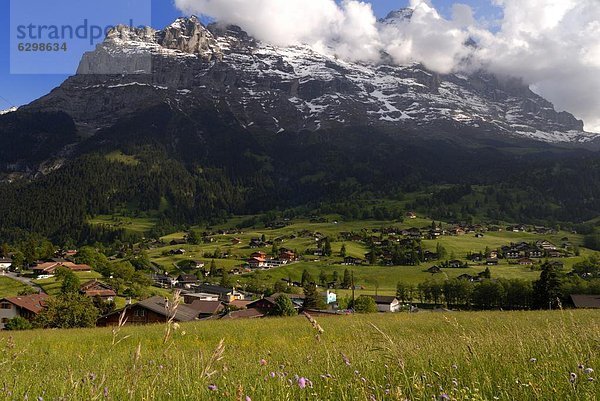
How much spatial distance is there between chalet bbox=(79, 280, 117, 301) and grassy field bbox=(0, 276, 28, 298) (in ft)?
35.8

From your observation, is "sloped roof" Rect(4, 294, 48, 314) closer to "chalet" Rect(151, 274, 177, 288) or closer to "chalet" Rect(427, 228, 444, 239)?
"chalet" Rect(151, 274, 177, 288)

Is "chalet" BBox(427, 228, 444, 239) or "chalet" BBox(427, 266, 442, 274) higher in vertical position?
"chalet" BBox(427, 228, 444, 239)

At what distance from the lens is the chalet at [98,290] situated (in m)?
84.7

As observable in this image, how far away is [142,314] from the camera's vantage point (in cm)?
5272

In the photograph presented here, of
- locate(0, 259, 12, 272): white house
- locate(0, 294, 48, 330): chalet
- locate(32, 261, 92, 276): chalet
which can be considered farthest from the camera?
locate(0, 259, 12, 272): white house

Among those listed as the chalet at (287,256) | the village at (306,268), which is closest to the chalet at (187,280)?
the village at (306,268)

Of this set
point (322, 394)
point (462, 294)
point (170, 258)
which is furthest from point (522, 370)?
point (170, 258)

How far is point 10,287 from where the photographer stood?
293 ft

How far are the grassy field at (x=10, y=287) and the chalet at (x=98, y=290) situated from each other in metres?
10.9

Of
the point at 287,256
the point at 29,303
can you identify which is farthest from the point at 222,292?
the point at 287,256

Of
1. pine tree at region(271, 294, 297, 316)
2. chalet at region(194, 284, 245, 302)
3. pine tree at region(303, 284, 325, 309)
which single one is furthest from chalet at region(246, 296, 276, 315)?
chalet at region(194, 284, 245, 302)

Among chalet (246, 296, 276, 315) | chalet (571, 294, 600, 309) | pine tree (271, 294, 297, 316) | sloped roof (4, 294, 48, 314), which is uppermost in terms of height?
pine tree (271, 294, 297, 316)

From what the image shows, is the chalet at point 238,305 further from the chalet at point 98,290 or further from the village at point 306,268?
the chalet at point 98,290

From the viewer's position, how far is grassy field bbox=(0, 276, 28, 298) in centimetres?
8500
